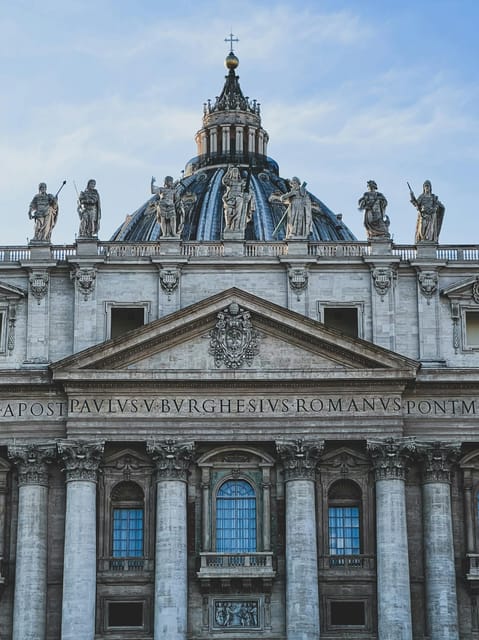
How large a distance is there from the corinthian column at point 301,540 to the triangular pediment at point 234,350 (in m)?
2.76

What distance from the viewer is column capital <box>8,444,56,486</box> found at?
56594mm

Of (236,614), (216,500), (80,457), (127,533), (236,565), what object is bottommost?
(236,614)

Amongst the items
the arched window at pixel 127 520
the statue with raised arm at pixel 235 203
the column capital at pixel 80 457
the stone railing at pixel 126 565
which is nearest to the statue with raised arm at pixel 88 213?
the statue with raised arm at pixel 235 203

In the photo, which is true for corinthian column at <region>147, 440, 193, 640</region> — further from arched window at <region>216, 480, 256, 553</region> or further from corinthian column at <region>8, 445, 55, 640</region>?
corinthian column at <region>8, 445, 55, 640</region>

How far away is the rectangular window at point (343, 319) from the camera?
5941 cm

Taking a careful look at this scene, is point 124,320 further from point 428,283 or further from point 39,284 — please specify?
point 428,283

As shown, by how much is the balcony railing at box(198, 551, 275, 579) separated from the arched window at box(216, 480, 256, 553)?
0.61m

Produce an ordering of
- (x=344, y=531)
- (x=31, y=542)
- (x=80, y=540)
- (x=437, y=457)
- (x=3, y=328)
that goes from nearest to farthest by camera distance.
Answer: (x=80, y=540) → (x=31, y=542) → (x=437, y=457) → (x=344, y=531) → (x=3, y=328)

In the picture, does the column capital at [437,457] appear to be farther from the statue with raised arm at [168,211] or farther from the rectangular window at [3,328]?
the rectangular window at [3,328]

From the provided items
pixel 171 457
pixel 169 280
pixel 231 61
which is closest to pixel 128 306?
pixel 169 280

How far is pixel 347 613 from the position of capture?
5622 cm

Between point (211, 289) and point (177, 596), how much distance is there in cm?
1101

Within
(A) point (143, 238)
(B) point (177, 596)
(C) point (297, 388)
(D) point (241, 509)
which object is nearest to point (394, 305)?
(C) point (297, 388)

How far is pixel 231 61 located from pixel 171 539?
132ft
